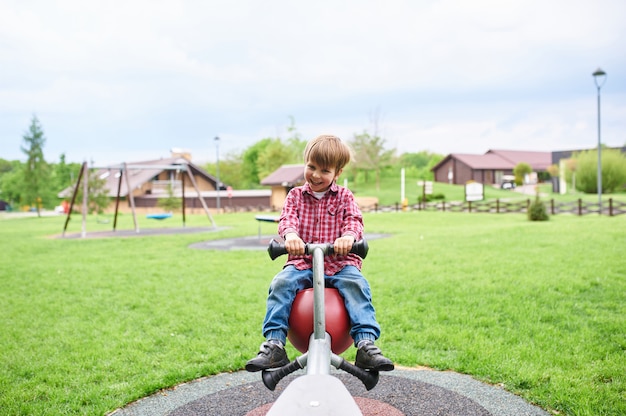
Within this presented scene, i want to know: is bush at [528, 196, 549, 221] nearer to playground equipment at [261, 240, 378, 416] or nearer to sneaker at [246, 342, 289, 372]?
playground equipment at [261, 240, 378, 416]

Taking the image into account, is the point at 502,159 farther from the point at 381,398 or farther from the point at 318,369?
the point at 318,369

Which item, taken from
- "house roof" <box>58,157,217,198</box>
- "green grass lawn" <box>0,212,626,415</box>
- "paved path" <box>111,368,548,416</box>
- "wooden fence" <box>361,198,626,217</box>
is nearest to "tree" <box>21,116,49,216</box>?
"house roof" <box>58,157,217,198</box>

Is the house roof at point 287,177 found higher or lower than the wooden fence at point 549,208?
higher

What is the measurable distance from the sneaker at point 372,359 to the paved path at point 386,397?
84 cm

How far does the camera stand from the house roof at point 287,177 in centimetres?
4415

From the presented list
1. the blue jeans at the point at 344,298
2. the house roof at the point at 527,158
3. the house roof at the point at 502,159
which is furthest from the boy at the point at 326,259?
the house roof at the point at 527,158

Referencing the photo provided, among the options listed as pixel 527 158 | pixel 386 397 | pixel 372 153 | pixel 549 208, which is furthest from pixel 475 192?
pixel 527 158

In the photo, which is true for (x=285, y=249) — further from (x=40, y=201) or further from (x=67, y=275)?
(x=40, y=201)

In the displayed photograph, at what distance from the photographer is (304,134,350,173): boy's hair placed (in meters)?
3.24

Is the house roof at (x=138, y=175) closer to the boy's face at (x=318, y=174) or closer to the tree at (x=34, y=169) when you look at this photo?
the tree at (x=34, y=169)

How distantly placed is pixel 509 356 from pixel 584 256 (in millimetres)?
6130

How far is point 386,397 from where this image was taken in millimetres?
4008

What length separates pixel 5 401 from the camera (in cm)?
418

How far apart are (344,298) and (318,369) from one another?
1.66 feet
